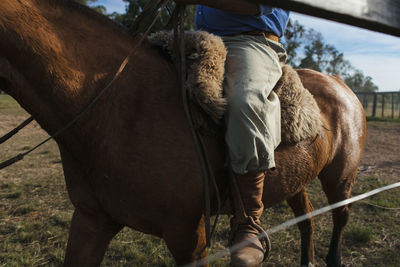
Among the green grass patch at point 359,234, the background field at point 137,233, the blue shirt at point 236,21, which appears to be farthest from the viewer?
the green grass patch at point 359,234

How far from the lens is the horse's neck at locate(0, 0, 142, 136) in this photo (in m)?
1.37

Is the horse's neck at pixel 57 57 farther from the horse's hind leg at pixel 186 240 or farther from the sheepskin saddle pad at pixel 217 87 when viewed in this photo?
the horse's hind leg at pixel 186 240

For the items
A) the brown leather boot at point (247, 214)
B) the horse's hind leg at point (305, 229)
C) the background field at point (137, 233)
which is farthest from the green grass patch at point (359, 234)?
the brown leather boot at point (247, 214)

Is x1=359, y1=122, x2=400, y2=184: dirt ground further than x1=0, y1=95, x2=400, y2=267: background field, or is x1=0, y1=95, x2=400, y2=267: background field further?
x1=359, y1=122, x2=400, y2=184: dirt ground

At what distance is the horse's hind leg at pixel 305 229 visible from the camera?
9.94 feet

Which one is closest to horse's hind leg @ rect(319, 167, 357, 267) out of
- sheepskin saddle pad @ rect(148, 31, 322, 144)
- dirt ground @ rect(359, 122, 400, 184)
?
sheepskin saddle pad @ rect(148, 31, 322, 144)

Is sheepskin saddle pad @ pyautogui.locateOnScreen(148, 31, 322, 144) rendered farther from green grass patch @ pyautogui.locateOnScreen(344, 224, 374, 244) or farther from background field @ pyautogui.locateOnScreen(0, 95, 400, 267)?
green grass patch @ pyautogui.locateOnScreen(344, 224, 374, 244)

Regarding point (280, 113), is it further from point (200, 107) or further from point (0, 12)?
point (0, 12)

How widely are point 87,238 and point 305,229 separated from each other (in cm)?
231

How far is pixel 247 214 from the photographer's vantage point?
1771mm

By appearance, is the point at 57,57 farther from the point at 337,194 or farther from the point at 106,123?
the point at 337,194

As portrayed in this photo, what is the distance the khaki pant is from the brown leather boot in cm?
10

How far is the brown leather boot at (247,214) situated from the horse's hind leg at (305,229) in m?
1.58

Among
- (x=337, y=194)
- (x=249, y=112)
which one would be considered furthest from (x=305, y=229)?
(x=249, y=112)
